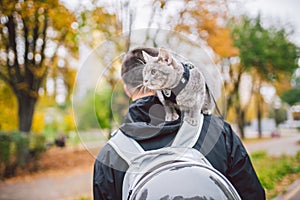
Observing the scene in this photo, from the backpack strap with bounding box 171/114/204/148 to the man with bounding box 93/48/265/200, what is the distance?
0.05 ft

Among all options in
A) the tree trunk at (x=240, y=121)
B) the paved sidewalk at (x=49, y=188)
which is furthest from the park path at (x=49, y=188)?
the tree trunk at (x=240, y=121)

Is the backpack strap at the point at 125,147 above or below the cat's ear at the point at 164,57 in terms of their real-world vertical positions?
below

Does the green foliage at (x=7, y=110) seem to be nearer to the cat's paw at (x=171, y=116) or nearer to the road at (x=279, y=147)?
the road at (x=279, y=147)

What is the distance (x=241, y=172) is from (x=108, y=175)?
51cm

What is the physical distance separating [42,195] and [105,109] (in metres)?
7.11

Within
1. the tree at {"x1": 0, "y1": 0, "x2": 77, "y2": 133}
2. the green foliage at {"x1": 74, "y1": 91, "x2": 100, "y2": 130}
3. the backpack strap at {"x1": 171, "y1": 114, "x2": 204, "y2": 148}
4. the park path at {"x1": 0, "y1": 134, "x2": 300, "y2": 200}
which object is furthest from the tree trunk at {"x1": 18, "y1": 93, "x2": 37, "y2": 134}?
the backpack strap at {"x1": 171, "y1": 114, "x2": 204, "y2": 148}

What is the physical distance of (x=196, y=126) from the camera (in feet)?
4.51

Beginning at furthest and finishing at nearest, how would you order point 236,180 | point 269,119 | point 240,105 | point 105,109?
1. point 269,119
2. point 240,105
3. point 105,109
4. point 236,180

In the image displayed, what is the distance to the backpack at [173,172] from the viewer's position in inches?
43.2

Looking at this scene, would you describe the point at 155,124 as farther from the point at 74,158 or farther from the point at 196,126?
the point at 74,158

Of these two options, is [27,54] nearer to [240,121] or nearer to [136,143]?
[136,143]

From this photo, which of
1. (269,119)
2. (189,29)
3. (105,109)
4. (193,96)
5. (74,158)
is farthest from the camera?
(269,119)

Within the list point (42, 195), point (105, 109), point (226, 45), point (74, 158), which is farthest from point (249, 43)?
point (105, 109)

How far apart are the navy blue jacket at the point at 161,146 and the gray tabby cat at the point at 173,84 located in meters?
0.05
